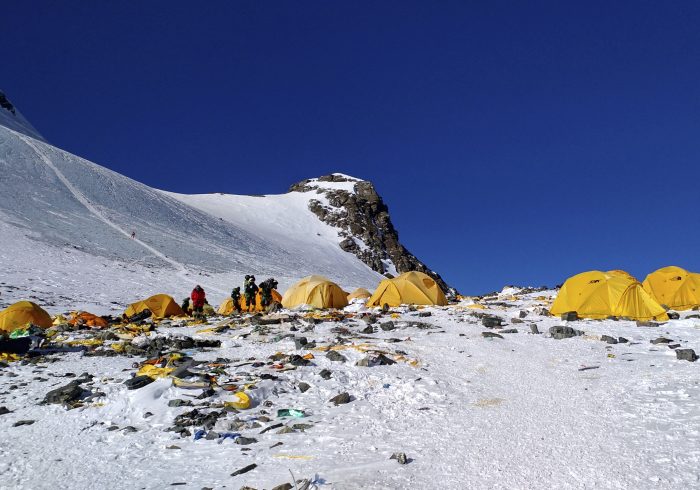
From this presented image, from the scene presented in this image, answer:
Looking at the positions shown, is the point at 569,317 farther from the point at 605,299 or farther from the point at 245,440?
the point at 245,440

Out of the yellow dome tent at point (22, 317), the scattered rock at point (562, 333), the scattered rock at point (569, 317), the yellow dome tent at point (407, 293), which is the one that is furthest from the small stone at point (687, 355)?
the yellow dome tent at point (22, 317)

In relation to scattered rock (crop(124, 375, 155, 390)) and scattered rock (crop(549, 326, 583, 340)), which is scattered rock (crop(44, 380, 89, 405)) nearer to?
scattered rock (crop(124, 375, 155, 390))

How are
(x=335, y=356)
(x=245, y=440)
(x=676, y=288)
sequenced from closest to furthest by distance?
(x=245, y=440) → (x=335, y=356) → (x=676, y=288)

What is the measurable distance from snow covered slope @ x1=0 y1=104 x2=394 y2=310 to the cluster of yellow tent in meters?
24.0

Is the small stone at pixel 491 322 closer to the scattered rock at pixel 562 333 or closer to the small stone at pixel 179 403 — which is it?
the scattered rock at pixel 562 333

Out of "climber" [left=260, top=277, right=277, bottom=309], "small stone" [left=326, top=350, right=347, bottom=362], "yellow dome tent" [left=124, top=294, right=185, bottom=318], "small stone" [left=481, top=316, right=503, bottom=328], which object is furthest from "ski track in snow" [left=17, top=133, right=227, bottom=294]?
"small stone" [left=326, top=350, right=347, bottom=362]

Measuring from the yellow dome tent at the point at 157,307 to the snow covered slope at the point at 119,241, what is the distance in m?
4.03

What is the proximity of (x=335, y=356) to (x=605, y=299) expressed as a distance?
11.7 metres

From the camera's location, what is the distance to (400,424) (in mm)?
7375

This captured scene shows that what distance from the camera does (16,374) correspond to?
1088 centimetres

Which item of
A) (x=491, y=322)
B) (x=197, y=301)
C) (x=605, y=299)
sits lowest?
(x=491, y=322)

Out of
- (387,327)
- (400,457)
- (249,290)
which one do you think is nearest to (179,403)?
(400,457)

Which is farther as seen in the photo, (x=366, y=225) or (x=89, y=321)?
(x=366, y=225)

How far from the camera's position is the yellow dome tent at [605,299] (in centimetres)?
1686
